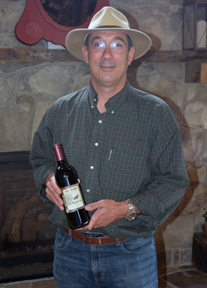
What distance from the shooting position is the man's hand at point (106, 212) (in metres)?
1.04

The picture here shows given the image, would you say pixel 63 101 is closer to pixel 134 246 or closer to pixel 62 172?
pixel 62 172

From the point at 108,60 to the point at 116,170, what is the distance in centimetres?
42

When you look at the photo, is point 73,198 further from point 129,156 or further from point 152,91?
point 152,91

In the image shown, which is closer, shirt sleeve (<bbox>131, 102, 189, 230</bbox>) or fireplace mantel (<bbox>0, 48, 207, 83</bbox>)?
shirt sleeve (<bbox>131, 102, 189, 230</bbox>)

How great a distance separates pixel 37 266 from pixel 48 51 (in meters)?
1.68

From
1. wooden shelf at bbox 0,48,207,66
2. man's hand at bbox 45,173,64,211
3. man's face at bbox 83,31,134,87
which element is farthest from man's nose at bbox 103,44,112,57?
wooden shelf at bbox 0,48,207,66

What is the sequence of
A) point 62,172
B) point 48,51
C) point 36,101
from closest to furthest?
point 62,172, point 48,51, point 36,101

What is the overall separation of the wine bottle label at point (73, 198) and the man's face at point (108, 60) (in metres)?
0.44

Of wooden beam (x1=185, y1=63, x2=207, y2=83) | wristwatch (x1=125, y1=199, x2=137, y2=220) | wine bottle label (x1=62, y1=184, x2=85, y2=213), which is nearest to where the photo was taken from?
wine bottle label (x1=62, y1=184, x2=85, y2=213)

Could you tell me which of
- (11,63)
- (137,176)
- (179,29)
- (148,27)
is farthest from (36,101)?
(137,176)

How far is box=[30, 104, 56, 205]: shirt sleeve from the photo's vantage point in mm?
1284

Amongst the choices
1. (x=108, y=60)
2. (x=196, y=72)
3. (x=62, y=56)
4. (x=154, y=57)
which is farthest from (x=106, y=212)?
(x=196, y=72)

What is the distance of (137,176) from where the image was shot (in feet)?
3.82

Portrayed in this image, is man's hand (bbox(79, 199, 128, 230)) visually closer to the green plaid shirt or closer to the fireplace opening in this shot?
the green plaid shirt
